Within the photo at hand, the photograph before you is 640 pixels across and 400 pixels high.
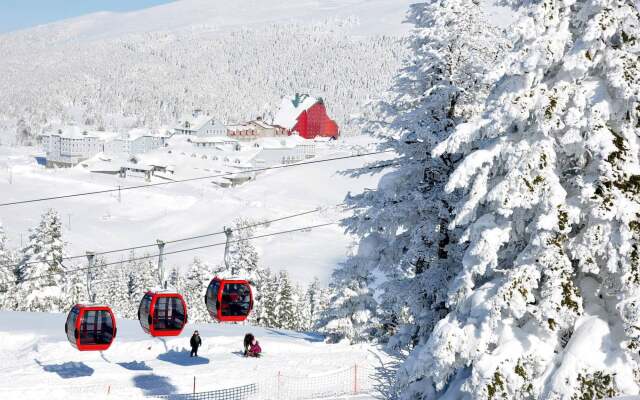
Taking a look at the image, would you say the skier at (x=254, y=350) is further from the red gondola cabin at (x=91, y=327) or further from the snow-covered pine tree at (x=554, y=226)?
the snow-covered pine tree at (x=554, y=226)

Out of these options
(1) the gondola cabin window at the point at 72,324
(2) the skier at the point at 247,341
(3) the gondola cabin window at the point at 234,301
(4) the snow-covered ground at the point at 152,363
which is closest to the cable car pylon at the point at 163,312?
(3) the gondola cabin window at the point at 234,301

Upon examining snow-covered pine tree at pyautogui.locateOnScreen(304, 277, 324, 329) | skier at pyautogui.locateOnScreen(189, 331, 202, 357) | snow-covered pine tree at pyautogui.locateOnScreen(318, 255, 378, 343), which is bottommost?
snow-covered pine tree at pyautogui.locateOnScreen(304, 277, 324, 329)

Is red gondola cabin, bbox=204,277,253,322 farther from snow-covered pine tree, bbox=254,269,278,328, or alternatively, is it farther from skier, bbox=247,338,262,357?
snow-covered pine tree, bbox=254,269,278,328

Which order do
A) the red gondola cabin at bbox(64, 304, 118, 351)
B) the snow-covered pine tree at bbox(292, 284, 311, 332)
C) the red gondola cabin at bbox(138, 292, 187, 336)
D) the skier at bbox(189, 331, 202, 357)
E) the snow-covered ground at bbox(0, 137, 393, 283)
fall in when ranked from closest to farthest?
the red gondola cabin at bbox(64, 304, 118, 351), the red gondola cabin at bbox(138, 292, 187, 336), the skier at bbox(189, 331, 202, 357), the snow-covered pine tree at bbox(292, 284, 311, 332), the snow-covered ground at bbox(0, 137, 393, 283)

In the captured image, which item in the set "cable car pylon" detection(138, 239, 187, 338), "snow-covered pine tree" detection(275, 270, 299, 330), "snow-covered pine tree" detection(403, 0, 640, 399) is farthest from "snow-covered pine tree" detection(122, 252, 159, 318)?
"snow-covered pine tree" detection(403, 0, 640, 399)

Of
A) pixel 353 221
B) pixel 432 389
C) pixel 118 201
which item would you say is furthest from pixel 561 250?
pixel 118 201

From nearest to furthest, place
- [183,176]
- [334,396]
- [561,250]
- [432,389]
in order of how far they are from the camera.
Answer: [561,250] < [432,389] < [334,396] < [183,176]

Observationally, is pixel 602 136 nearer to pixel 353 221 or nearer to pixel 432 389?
pixel 432 389
